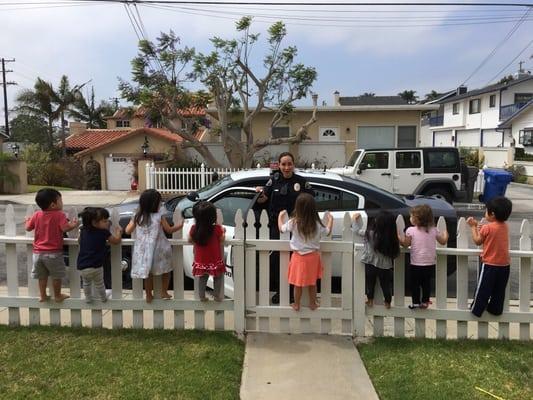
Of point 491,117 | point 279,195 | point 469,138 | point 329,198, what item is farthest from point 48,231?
point 469,138

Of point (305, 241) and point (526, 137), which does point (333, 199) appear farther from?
point (526, 137)

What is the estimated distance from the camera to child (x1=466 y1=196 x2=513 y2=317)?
418 cm

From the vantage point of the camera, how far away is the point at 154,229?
432 cm

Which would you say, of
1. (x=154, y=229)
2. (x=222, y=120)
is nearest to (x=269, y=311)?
(x=154, y=229)

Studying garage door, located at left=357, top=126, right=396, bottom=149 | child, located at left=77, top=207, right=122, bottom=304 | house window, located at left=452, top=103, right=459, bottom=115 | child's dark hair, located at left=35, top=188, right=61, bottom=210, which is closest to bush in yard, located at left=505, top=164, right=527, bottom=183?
garage door, located at left=357, top=126, right=396, bottom=149

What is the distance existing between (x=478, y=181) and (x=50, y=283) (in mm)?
13538

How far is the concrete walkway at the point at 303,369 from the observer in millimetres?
3450

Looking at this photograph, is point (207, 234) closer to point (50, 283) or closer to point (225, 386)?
point (225, 386)

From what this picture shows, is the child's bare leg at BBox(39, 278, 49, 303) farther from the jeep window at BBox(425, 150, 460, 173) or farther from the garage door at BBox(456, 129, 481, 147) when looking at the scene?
the garage door at BBox(456, 129, 481, 147)

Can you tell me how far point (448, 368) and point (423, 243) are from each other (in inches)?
39.1

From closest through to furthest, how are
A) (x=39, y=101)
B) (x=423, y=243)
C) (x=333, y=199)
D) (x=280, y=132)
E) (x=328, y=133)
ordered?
1. (x=423, y=243)
2. (x=333, y=199)
3. (x=328, y=133)
4. (x=280, y=132)
5. (x=39, y=101)

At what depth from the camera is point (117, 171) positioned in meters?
27.4

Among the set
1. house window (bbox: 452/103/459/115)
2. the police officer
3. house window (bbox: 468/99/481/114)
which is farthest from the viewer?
house window (bbox: 452/103/459/115)

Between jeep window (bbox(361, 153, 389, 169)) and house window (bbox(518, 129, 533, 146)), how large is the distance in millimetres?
22324
